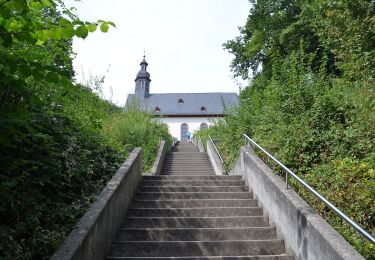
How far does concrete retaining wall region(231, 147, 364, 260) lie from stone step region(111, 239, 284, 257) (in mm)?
321

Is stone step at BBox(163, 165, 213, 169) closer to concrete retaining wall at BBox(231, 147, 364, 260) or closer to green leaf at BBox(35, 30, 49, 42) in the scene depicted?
concrete retaining wall at BBox(231, 147, 364, 260)

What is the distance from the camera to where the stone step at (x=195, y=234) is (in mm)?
5344

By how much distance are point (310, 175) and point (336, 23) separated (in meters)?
7.32

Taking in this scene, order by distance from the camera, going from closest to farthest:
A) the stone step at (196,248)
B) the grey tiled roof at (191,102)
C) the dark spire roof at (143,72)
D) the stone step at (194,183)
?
the stone step at (196,248), the stone step at (194,183), the grey tiled roof at (191,102), the dark spire roof at (143,72)

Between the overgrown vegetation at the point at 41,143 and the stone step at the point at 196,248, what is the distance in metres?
0.89

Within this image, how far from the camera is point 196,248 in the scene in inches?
195

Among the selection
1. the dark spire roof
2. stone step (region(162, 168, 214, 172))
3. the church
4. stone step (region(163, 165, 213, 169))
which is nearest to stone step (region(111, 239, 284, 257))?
stone step (region(162, 168, 214, 172))

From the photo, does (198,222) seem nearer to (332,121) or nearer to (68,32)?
(332,121)

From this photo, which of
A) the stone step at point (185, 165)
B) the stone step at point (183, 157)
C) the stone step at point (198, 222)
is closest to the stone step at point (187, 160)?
the stone step at point (183, 157)

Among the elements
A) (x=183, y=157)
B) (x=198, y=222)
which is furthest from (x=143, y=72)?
(x=198, y=222)

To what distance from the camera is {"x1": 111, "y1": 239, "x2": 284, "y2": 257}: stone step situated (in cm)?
491

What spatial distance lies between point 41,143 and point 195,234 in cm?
266

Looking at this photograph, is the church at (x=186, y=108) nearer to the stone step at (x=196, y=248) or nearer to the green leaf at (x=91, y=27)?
the stone step at (x=196, y=248)

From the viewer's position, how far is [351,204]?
5.00 meters
